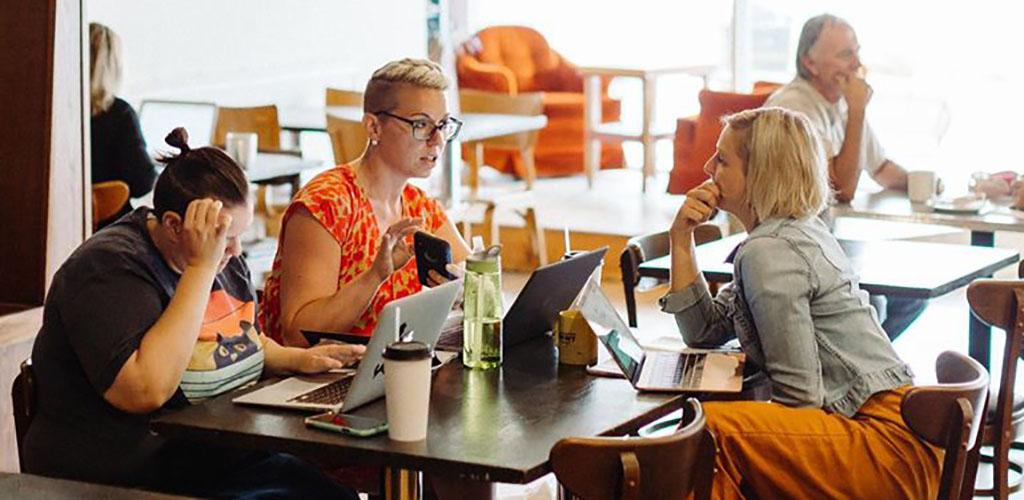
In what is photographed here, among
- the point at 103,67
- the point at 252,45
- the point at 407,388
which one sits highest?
the point at 252,45

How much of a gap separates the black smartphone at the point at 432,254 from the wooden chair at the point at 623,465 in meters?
0.91

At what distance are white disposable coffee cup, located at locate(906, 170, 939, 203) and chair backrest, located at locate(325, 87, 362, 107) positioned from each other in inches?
103

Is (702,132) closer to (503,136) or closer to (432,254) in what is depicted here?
(503,136)

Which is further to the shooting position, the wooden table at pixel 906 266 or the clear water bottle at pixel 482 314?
the wooden table at pixel 906 266

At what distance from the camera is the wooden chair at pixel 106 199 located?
539 cm

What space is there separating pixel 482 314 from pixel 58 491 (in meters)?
A: 0.89

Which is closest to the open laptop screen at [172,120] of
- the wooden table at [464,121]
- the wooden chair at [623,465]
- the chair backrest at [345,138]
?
the wooden table at [464,121]

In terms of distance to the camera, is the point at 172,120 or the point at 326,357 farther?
the point at 172,120

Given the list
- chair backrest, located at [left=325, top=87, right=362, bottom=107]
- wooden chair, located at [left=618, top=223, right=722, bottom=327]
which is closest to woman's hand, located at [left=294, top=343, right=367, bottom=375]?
wooden chair, located at [left=618, top=223, right=722, bottom=327]

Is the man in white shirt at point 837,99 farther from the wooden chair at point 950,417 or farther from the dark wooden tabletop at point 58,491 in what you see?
the dark wooden tabletop at point 58,491

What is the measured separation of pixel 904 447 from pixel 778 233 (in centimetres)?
50

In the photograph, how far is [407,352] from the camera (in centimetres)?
246

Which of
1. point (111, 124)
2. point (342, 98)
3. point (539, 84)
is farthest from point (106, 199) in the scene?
point (539, 84)

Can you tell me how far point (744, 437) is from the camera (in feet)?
9.66
